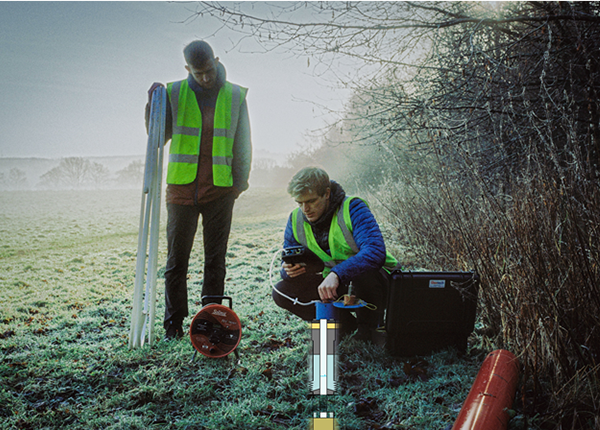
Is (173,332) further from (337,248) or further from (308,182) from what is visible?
(308,182)

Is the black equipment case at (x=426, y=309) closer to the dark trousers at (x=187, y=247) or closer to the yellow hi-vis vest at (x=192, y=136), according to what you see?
the dark trousers at (x=187, y=247)

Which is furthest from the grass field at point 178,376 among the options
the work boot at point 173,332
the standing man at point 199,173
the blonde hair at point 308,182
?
the blonde hair at point 308,182

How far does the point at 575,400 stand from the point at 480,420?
528mm

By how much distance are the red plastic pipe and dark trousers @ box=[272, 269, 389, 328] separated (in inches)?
30.8

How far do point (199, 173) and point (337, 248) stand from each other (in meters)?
1.14

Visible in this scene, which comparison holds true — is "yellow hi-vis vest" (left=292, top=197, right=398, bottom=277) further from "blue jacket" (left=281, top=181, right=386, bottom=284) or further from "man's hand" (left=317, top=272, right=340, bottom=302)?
"man's hand" (left=317, top=272, right=340, bottom=302)

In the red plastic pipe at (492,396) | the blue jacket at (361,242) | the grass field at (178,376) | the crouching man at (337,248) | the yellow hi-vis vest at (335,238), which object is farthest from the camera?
the yellow hi-vis vest at (335,238)

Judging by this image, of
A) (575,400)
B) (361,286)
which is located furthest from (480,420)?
(361,286)

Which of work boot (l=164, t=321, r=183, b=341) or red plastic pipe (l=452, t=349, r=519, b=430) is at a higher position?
red plastic pipe (l=452, t=349, r=519, b=430)

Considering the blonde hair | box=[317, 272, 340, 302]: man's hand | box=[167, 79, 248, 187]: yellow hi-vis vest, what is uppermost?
box=[167, 79, 248, 187]: yellow hi-vis vest

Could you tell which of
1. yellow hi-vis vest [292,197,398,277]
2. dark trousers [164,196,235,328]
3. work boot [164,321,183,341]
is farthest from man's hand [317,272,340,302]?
work boot [164,321,183,341]

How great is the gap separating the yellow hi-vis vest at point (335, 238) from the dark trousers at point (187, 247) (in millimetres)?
590

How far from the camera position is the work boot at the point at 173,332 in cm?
289

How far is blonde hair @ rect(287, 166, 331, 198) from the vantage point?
8.12 feet
